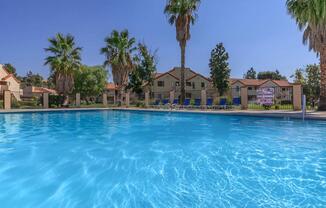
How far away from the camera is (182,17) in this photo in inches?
1071

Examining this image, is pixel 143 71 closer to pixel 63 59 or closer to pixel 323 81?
pixel 63 59

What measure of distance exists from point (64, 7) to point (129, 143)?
14.9 metres

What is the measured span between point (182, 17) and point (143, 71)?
49.0 feet

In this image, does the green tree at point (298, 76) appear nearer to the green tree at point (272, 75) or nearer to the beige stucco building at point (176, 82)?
the beige stucco building at point (176, 82)

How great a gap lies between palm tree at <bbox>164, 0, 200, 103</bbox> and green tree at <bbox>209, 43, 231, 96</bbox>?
49.7 ft

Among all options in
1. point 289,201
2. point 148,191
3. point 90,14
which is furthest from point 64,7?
point 289,201

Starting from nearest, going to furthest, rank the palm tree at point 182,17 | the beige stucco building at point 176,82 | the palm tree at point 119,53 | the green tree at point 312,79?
the palm tree at point 182,17 < the palm tree at point 119,53 < the green tree at point 312,79 < the beige stucco building at point 176,82

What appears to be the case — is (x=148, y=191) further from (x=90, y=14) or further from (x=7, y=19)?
(x=7, y=19)

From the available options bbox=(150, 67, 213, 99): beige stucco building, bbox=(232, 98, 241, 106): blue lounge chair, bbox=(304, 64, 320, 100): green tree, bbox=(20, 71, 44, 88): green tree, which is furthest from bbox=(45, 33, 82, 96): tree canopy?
bbox=(20, 71, 44, 88): green tree

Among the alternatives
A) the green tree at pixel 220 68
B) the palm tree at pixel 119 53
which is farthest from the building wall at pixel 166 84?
the palm tree at pixel 119 53

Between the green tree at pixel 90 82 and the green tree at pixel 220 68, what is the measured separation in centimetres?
1983

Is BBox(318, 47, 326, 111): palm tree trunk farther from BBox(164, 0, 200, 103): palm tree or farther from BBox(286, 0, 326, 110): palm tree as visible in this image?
BBox(164, 0, 200, 103): palm tree

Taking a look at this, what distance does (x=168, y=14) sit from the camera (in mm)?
27797

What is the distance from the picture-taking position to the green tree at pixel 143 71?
39750mm
